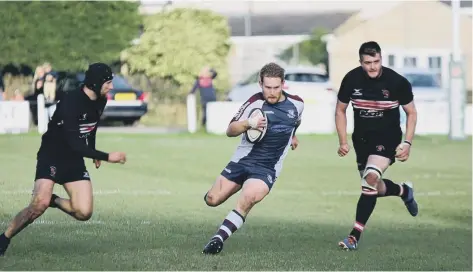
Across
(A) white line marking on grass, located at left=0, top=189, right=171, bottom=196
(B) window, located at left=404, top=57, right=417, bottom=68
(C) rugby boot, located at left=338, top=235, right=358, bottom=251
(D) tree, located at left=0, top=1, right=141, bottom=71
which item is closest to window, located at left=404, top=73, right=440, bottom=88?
(D) tree, located at left=0, top=1, right=141, bottom=71

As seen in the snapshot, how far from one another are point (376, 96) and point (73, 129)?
320 centimetres

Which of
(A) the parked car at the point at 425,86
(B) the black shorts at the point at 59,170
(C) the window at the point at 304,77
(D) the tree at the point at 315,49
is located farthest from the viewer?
(D) the tree at the point at 315,49

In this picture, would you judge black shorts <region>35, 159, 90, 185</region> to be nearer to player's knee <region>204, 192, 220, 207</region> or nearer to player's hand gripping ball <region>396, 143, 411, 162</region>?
player's knee <region>204, 192, 220, 207</region>

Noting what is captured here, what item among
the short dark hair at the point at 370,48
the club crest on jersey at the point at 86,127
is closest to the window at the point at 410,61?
the short dark hair at the point at 370,48

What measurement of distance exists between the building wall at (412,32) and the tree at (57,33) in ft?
46.4

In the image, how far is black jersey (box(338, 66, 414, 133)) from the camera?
474 inches

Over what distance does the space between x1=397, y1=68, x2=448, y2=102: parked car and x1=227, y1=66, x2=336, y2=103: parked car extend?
243cm

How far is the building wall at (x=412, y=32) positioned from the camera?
52812mm

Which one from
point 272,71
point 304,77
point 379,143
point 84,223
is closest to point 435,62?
point 304,77

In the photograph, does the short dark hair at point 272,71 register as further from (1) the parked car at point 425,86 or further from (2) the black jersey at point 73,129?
(1) the parked car at point 425,86

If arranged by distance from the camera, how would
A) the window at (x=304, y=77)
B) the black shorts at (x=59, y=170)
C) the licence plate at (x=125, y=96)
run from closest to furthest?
the black shorts at (x=59, y=170) → the licence plate at (x=125, y=96) → the window at (x=304, y=77)

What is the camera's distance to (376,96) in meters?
12.0

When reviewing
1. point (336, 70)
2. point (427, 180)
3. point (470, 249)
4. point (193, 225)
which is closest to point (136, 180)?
point (427, 180)

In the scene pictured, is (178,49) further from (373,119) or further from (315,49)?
(373,119)
